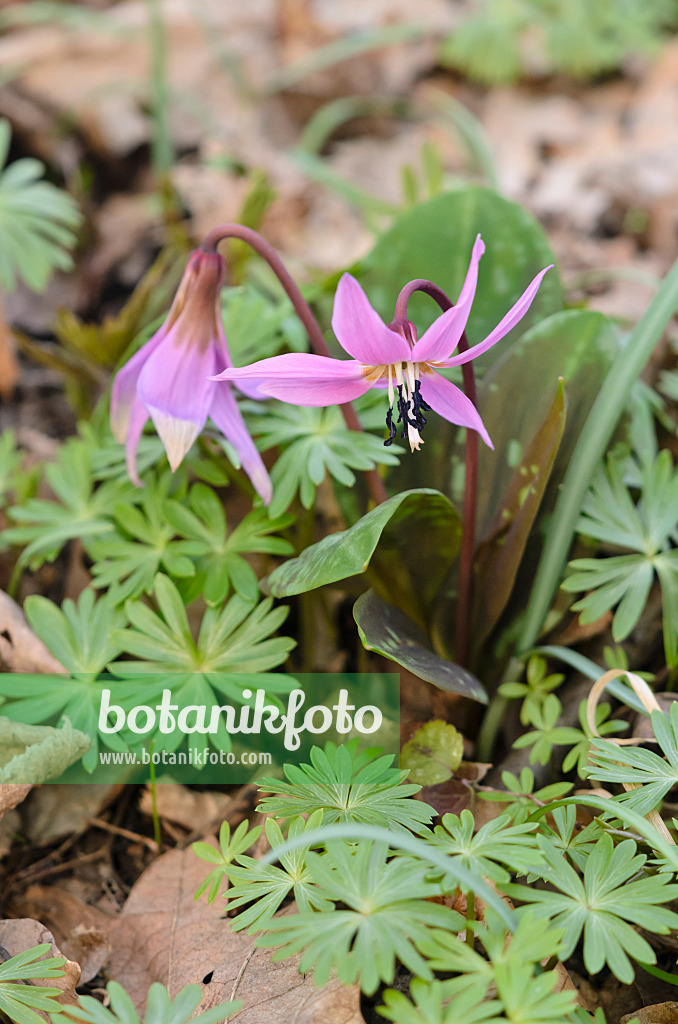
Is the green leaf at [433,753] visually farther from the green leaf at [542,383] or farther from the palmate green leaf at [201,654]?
the green leaf at [542,383]

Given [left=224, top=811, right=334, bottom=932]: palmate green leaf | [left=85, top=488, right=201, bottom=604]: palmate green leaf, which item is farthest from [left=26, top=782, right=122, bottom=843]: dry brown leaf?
[left=224, top=811, right=334, bottom=932]: palmate green leaf

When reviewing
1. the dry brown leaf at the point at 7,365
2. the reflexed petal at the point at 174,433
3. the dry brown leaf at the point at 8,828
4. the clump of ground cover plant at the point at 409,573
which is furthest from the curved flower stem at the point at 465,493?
the dry brown leaf at the point at 7,365

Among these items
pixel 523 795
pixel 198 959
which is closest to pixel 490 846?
pixel 523 795

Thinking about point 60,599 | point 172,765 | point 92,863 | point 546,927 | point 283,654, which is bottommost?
point 546,927

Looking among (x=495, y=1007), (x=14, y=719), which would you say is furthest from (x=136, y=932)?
(x=495, y=1007)

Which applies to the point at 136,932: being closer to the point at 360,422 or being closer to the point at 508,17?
the point at 360,422

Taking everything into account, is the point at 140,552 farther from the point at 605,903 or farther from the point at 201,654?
the point at 605,903

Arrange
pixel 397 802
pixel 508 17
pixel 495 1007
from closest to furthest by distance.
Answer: pixel 495 1007 < pixel 397 802 < pixel 508 17
